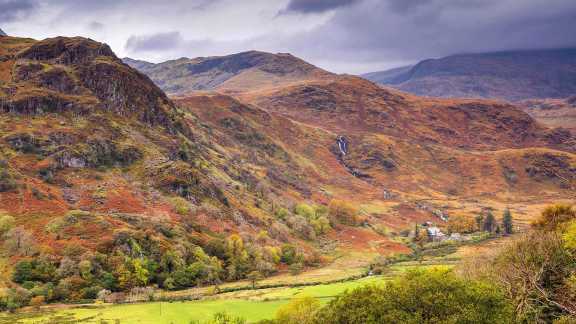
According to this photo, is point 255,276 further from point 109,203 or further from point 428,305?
point 428,305

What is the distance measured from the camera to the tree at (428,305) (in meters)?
46.0

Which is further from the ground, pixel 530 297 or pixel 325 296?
pixel 530 297

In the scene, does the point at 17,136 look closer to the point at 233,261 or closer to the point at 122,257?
the point at 122,257

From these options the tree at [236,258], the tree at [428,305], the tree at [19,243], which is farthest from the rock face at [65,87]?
the tree at [428,305]

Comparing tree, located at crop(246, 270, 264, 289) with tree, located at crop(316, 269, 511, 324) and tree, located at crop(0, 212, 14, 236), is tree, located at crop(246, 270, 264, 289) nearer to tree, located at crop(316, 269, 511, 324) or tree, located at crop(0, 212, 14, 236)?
tree, located at crop(0, 212, 14, 236)

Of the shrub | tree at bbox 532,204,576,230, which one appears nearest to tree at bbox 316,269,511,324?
tree at bbox 532,204,576,230

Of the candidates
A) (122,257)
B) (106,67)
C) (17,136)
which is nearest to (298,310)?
(122,257)

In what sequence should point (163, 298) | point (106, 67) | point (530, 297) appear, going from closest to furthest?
point (530, 297) → point (163, 298) → point (106, 67)

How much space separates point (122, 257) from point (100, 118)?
262 feet

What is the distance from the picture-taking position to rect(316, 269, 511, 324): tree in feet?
151

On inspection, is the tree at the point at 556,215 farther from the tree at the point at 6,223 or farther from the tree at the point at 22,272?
the tree at the point at 6,223

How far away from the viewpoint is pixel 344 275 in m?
138

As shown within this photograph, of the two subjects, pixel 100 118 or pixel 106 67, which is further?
pixel 106 67

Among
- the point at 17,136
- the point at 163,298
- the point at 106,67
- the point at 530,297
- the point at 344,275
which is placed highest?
the point at 106,67
